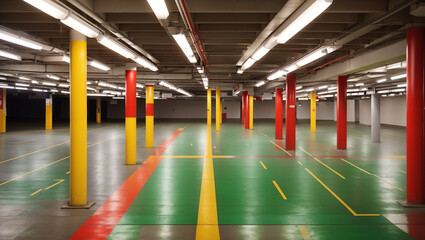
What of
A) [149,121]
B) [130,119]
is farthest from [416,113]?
[149,121]

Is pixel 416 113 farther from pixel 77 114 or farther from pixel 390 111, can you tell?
pixel 390 111

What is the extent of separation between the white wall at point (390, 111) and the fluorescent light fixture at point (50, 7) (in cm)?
3912

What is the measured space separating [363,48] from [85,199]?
1086 cm

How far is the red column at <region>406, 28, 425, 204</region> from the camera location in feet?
25.0

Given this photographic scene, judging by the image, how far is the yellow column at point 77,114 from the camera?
24.5ft

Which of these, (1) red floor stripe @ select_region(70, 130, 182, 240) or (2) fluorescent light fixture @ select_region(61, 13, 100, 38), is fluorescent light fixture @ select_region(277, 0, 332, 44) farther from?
(1) red floor stripe @ select_region(70, 130, 182, 240)

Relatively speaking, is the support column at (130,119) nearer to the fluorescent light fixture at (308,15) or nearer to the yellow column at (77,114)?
the yellow column at (77,114)

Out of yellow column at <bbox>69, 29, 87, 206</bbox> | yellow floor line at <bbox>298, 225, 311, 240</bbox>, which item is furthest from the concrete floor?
yellow column at <bbox>69, 29, 87, 206</bbox>

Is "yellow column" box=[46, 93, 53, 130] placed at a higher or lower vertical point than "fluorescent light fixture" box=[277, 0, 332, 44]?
lower

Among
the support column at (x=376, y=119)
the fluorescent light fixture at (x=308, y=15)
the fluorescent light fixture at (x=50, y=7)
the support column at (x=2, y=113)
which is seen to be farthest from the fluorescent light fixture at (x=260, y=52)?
the support column at (x=2, y=113)

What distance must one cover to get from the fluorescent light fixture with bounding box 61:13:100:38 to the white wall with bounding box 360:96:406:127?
125 ft

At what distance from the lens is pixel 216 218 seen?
6.63m

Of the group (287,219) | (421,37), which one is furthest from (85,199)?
(421,37)

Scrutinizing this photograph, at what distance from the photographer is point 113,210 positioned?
7.17 metres
